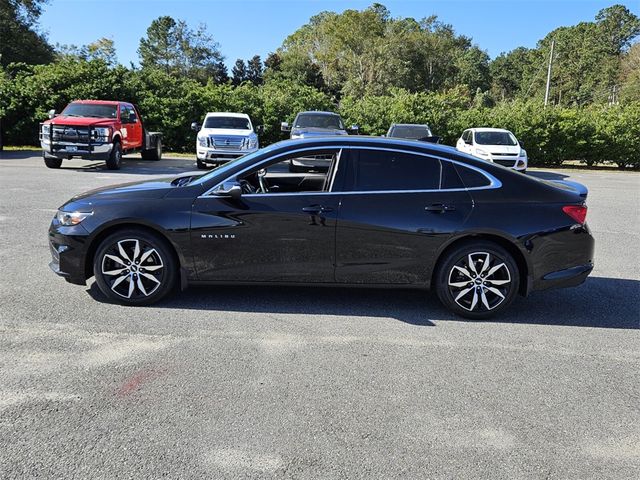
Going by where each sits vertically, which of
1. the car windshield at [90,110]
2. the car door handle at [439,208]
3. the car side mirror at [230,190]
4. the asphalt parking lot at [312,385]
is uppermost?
the car windshield at [90,110]

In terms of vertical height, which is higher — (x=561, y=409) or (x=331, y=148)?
(x=331, y=148)

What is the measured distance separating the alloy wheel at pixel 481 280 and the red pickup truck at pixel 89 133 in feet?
47.1

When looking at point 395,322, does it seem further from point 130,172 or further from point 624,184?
point 624,184

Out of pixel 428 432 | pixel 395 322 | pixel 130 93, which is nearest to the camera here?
pixel 428 432

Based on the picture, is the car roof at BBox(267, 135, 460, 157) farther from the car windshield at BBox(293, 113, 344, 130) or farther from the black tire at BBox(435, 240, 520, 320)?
the car windshield at BBox(293, 113, 344, 130)

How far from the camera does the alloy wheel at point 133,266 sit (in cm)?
498

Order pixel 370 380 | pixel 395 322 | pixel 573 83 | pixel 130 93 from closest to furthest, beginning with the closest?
pixel 370 380
pixel 395 322
pixel 130 93
pixel 573 83

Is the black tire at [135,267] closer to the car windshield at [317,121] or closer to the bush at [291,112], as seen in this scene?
the car windshield at [317,121]

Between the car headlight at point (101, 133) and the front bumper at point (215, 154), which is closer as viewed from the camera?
the car headlight at point (101, 133)

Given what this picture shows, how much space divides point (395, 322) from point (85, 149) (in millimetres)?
14274

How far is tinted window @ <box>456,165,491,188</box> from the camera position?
5.02 m

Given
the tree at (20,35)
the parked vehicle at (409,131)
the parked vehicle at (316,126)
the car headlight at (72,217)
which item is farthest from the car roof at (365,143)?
the tree at (20,35)

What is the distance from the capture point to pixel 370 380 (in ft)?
12.3

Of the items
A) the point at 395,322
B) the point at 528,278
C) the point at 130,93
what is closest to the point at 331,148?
the point at 395,322
